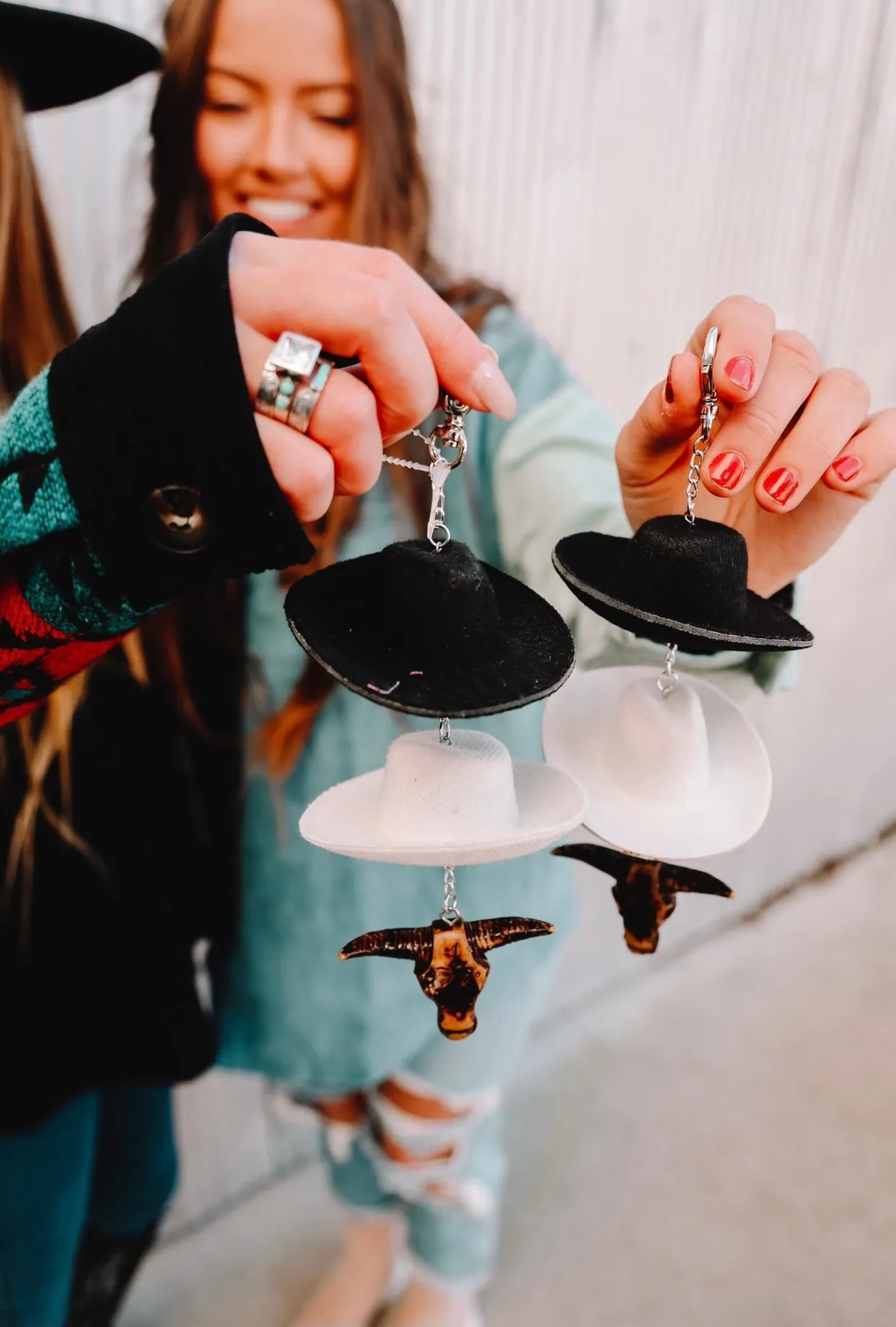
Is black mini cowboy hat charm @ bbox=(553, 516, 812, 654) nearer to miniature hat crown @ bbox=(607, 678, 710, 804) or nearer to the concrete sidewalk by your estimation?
miniature hat crown @ bbox=(607, 678, 710, 804)

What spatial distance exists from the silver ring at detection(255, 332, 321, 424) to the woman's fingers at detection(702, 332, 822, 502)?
0.19 m

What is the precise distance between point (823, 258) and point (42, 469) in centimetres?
108

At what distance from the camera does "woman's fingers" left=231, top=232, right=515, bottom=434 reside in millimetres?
324

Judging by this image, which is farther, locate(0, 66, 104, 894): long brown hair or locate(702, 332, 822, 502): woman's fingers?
locate(0, 66, 104, 894): long brown hair

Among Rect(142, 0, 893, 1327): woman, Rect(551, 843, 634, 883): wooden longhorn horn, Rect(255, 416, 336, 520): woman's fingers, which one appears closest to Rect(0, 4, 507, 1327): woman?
Rect(255, 416, 336, 520): woman's fingers

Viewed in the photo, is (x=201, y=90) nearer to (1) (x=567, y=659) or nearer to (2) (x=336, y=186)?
(2) (x=336, y=186)

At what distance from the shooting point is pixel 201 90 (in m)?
0.71

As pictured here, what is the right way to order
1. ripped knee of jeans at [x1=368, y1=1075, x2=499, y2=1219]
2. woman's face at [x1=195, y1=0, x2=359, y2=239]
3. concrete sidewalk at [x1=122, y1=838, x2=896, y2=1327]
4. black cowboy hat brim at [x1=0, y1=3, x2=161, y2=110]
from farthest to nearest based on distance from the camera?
concrete sidewalk at [x1=122, y1=838, x2=896, y2=1327] → ripped knee of jeans at [x1=368, y1=1075, x2=499, y2=1219] → woman's face at [x1=195, y1=0, x2=359, y2=239] → black cowboy hat brim at [x1=0, y1=3, x2=161, y2=110]

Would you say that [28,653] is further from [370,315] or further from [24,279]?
[24,279]

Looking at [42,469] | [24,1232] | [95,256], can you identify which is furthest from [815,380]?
[24,1232]

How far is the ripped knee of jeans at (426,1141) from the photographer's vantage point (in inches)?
39.3

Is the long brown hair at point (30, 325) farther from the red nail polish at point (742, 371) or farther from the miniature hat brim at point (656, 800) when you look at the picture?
the red nail polish at point (742, 371)

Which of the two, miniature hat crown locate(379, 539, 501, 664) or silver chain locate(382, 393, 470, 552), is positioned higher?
silver chain locate(382, 393, 470, 552)

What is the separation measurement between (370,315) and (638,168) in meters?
0.85
